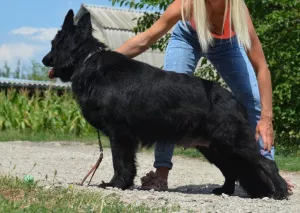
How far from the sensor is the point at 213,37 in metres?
6.44

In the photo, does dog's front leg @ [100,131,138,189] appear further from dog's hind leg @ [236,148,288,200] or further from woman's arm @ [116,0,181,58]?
dog's hind leg @ [236,148,288,200]

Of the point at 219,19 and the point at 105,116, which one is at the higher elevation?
the point at 219,19

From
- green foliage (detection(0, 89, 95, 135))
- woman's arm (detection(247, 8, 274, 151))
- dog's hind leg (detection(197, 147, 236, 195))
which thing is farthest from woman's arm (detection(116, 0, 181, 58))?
green foliage (detection(0, 89, 95, 135))

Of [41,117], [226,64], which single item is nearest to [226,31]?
[226,64]

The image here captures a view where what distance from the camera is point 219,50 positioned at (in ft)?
21.7

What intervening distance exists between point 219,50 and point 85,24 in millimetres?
1314

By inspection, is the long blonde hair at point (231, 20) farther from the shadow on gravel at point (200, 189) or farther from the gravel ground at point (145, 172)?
the shadow on gravel at point (200, 189)

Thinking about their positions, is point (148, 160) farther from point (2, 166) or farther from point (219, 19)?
point (219, 19)

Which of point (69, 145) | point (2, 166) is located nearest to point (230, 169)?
point (2, 166)

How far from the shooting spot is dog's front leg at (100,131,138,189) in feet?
20.8

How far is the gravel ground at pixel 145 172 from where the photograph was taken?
18.2 ft

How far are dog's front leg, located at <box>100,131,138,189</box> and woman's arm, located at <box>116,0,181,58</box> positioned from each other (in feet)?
2.87

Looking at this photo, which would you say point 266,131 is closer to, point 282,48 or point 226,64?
point 226,64

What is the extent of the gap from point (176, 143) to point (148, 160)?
410cm
